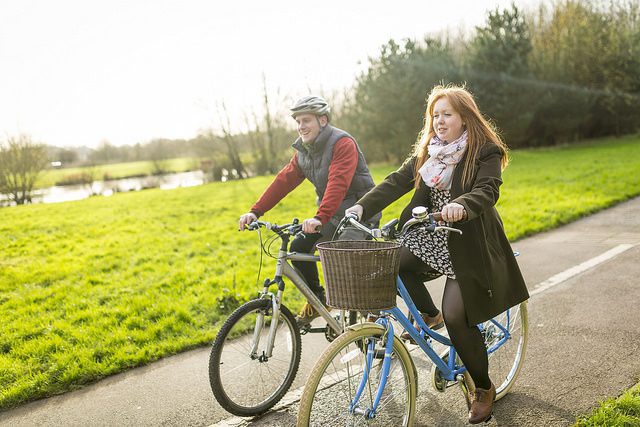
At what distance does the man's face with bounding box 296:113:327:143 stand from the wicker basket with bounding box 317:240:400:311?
5.46 feet

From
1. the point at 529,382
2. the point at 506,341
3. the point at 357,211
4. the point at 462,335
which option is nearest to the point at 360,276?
the point at 357,211

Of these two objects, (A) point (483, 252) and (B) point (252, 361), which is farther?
(B) point (252, 361)

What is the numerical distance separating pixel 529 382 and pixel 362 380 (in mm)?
1675

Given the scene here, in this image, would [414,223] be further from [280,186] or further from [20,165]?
[20,165]

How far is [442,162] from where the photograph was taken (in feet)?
10.1

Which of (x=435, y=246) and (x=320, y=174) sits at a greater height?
(x=320, y=174)

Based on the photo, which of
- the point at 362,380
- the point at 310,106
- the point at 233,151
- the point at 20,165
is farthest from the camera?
the point at 233,151

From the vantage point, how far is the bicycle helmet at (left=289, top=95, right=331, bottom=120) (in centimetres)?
390

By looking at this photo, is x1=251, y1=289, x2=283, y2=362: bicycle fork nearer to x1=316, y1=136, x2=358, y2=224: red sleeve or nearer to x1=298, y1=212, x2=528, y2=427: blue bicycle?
x1=298, y1=212, x2=528, y2=427: blue bicycle

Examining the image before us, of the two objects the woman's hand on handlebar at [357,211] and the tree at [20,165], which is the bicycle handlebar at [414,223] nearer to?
the woman's hand on handlebar at [357,211]

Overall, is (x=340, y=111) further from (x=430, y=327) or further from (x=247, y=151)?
(x=430, y=327)

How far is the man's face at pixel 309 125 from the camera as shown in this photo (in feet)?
13.1

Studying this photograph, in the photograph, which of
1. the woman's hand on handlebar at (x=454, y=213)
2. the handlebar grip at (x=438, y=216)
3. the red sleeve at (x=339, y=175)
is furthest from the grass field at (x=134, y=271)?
the woman's hand on handlebar at (x=454, y=213)

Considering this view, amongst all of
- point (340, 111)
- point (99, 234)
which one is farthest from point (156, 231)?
point (340, 111)
